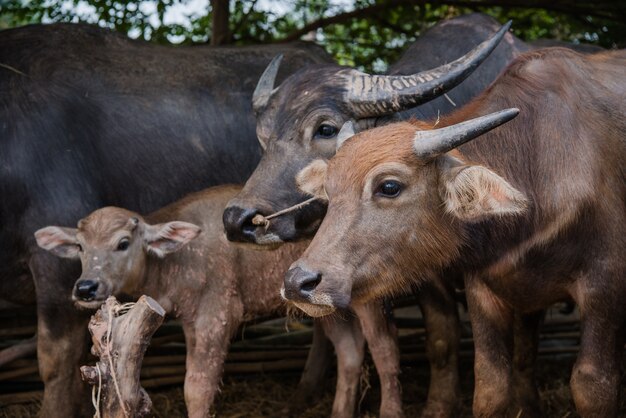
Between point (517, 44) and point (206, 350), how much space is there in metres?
3.11

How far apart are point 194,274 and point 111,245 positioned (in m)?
0.58

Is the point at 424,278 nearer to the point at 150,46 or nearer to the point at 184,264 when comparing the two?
the point at 184,264

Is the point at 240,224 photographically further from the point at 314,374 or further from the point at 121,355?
the point at 314,374

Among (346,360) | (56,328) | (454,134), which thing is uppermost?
(454,134)

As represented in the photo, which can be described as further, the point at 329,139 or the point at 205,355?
the point at 205,355

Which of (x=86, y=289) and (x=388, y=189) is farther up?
(x=388, y=189)

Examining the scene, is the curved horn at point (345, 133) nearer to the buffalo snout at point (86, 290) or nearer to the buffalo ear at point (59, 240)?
the buffalo snout at point (86, 290)

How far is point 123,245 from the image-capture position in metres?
6.07

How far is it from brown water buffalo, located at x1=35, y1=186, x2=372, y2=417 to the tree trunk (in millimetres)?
2648

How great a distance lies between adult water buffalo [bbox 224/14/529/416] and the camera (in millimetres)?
5441

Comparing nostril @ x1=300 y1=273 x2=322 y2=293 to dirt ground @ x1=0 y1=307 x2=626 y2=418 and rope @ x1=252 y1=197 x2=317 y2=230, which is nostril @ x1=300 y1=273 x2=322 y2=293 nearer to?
rope @ x1=252 y1=197 x2=317 y2=230

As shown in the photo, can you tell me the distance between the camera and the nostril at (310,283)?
4.21 meters

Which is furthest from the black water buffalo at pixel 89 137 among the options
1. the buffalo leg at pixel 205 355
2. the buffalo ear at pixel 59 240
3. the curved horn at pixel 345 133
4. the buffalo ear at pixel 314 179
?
the curved horn at pixel 345 133

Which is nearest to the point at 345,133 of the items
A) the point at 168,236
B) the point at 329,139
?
the point at 329,139
